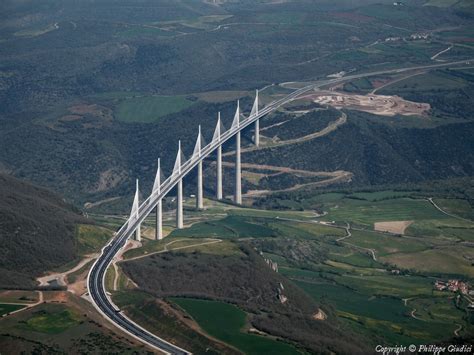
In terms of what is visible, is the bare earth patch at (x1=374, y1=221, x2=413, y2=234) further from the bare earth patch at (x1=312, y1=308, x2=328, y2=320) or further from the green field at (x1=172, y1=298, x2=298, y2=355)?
the green field at (x1=172, y1=298, x2=298, y2=355)

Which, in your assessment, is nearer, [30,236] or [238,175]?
[30,236]

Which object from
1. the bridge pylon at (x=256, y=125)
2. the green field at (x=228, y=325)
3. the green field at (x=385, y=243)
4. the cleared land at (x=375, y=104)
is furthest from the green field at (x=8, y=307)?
the cleared land at (x=375, y=104)

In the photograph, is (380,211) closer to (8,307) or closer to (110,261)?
(110,261)

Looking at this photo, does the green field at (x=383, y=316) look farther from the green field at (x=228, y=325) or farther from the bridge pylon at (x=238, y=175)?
the bridge pylon at (x=238, y=175)

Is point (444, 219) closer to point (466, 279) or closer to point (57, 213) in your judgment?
point (466, 279)

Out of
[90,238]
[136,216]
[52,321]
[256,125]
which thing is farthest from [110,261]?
[256,125]

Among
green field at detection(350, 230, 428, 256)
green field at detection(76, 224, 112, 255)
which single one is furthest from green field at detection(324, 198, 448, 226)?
green field at detection(76, 224, 112, 255)
